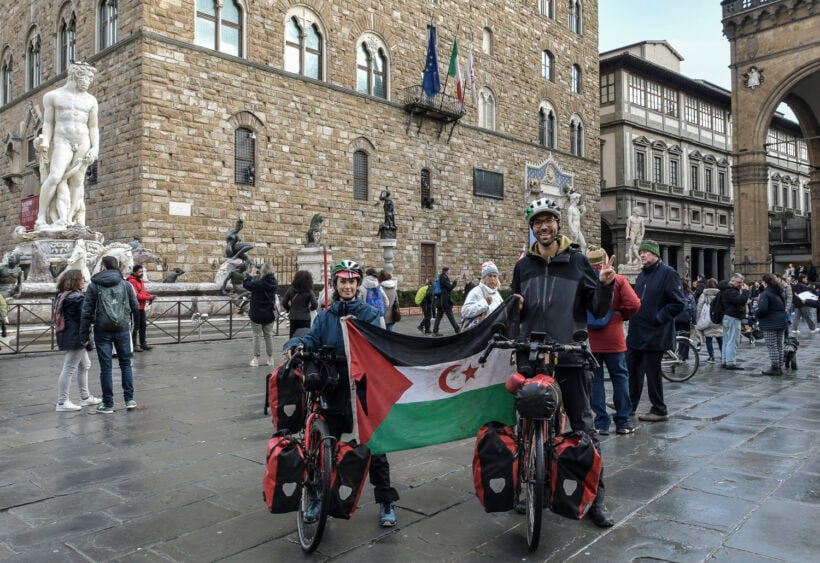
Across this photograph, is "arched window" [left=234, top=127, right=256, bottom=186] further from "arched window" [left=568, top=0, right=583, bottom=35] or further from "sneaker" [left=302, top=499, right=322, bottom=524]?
"arched window" [left=568, top=0, right=583, bottom=35]

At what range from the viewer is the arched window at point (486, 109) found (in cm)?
2777

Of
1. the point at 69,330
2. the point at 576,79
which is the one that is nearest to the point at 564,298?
the point at 69,330

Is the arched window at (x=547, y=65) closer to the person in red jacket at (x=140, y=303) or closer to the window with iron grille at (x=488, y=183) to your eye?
the window with iron grille at (x=488, y=183)

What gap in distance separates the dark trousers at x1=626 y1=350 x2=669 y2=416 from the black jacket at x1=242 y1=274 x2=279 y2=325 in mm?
5464

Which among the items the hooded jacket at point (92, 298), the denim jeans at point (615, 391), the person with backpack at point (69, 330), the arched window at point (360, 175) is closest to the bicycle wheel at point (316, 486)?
the denim jeans at point (615, 391)

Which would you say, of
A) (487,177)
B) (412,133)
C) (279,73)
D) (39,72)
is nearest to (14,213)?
(39,72)

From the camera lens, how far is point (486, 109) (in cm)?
2809

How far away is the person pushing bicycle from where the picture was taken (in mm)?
3787

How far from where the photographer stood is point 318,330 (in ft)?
12.3

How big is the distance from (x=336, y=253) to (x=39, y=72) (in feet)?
43.0

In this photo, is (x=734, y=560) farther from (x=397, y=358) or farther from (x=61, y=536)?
(x=61, y=536)

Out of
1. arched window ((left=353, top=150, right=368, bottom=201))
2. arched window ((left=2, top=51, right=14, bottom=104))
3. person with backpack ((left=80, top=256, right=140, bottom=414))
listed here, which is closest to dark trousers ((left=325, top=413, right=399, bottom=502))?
person with backpack ((left=80, top=256, right=140, bottom=414))

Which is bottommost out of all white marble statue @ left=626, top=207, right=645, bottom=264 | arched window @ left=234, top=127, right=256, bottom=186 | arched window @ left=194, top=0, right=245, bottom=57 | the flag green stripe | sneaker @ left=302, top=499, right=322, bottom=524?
sneaker @ left=302, top=499, right=322, bottom=524

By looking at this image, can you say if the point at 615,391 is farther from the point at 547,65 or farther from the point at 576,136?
the point at 576,136
